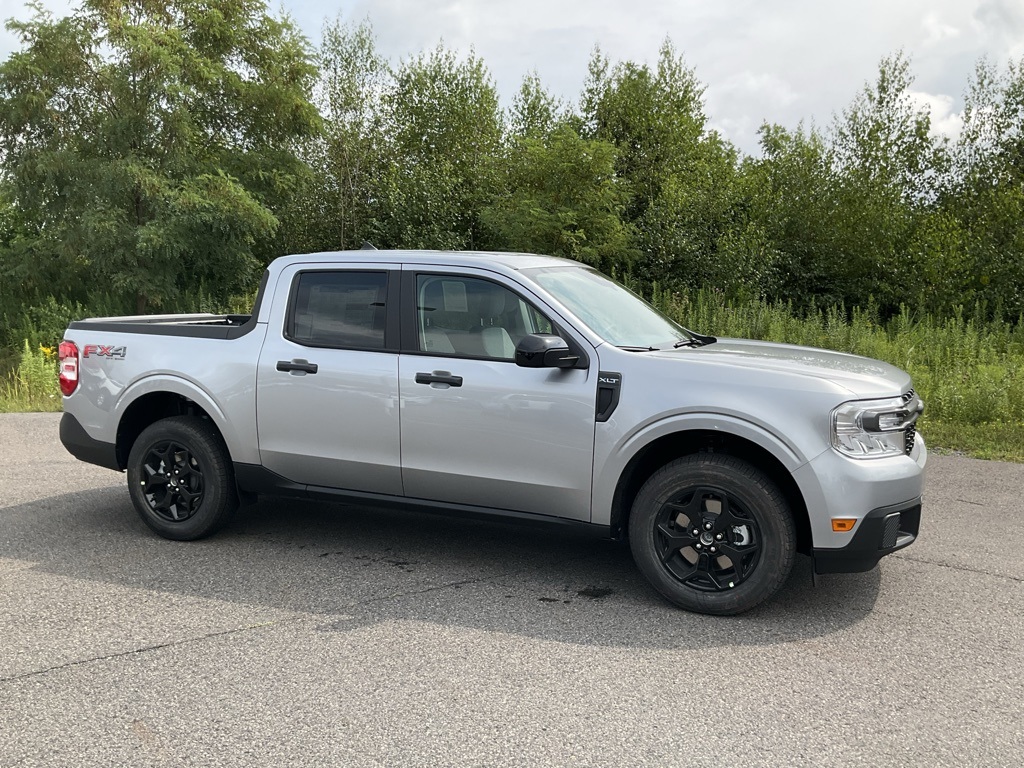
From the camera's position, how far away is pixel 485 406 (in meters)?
5.28

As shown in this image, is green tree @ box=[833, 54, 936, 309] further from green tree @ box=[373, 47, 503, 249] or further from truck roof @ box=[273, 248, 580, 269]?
truck roof @ box=[273, 248, 580, 269]

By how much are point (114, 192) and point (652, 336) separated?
20.8 meters

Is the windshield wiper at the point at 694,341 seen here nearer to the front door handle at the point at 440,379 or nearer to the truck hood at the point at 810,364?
the truck hood at the point at 810,364

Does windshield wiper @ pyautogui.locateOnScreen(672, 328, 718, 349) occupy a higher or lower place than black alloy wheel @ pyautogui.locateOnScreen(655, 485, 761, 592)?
higher

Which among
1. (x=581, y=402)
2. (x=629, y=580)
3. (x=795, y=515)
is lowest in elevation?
(x=629, y=580)

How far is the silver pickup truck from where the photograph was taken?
4766 mm

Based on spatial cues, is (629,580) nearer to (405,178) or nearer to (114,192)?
(114,192)

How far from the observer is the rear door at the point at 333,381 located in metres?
5.62

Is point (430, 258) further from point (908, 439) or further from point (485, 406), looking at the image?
point (908, 439)

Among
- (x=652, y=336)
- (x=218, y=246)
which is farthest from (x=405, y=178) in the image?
(x=652, y=336)

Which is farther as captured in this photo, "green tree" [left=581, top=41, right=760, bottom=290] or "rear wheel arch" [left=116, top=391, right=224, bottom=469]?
"green tree" [left=581, top=41, right=760, bottom=290]

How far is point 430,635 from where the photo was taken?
15.1 ft

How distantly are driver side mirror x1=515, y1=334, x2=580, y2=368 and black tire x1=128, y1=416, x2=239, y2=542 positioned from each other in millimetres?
2265

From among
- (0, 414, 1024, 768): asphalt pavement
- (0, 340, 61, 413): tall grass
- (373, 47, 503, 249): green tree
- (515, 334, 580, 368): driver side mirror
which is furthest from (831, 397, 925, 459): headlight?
(373, 47, 503, 249): green tree
